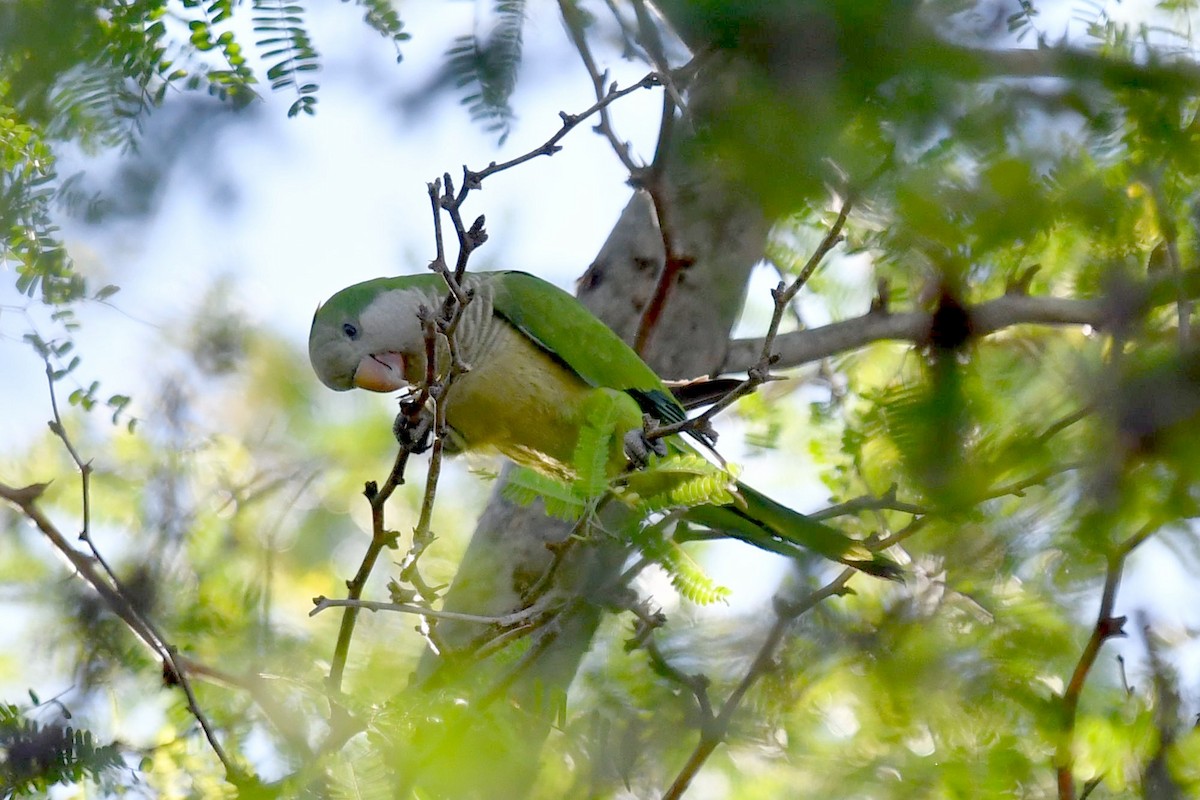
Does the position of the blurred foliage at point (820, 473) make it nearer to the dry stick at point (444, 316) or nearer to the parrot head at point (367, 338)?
the dry stick at point (444, 316)

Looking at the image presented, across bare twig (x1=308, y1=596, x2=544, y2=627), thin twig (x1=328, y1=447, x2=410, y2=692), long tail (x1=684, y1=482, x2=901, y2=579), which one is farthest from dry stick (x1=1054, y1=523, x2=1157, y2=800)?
thin twig (x1=328, y1=447, x2=410, y2=692)

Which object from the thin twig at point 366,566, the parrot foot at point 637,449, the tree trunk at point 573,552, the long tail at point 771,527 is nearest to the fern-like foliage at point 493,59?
→ the tree trunk at point 573,552

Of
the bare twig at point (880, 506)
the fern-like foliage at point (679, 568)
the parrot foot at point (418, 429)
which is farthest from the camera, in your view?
the parrot foot at point (418, 429)

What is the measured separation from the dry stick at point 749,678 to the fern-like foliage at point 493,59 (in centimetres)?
106

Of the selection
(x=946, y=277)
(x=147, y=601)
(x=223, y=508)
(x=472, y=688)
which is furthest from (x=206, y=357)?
(x=946, y=277)

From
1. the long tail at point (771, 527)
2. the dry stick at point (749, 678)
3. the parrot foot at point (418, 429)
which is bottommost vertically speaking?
the dry stick at point (749, 678)

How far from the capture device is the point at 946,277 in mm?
1369

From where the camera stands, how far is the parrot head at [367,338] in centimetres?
347

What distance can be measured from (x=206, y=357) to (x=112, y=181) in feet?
5.04

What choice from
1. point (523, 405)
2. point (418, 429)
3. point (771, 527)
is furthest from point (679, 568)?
point (523, 405)

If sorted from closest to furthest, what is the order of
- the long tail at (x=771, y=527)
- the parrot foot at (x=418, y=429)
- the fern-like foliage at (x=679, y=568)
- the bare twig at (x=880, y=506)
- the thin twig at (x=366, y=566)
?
the bare twig at (x=880, y=506) < the thin twig at (x=366, y=566) < the fern-like foliage at (x=679, y=568) < the parrot foot at (x=418, y=429) < the long tail at (x=771, y=527)

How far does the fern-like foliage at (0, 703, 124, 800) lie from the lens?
210cm

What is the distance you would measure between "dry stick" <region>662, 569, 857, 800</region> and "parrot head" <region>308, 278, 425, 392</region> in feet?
5.40

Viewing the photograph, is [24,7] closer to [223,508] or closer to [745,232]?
[745,232]
